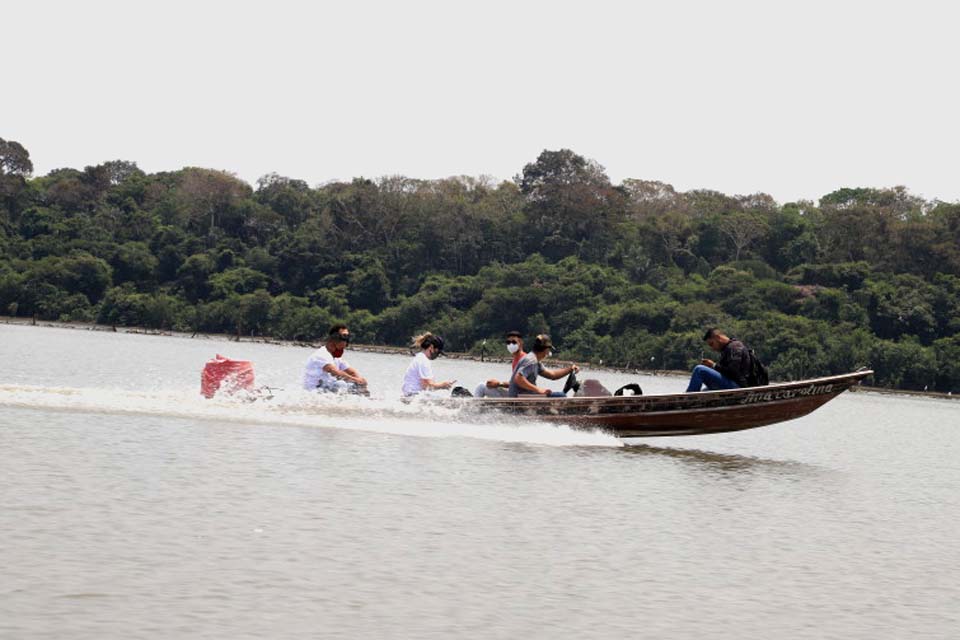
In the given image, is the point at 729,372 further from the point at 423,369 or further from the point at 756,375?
the point at 423,369

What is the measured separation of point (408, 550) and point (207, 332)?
353ft

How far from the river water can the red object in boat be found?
0.88 ft

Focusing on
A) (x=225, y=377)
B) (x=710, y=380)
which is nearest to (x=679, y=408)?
(x=710, y=380)

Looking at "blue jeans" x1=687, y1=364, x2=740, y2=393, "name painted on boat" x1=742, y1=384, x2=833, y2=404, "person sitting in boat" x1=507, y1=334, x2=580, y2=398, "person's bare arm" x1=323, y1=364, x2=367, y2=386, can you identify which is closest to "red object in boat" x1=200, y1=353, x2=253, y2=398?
"person's bare arm" x1=323, y1=364, x2=367, y2=386

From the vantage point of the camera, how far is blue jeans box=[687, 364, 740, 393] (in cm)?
2178

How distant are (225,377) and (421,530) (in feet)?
30.0

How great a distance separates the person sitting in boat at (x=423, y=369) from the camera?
69.7 ft

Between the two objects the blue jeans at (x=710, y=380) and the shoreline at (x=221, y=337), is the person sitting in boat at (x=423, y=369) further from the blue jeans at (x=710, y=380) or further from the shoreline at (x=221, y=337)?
the shoreline at (x=221, y=337)

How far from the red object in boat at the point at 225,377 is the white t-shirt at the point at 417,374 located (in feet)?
8.58

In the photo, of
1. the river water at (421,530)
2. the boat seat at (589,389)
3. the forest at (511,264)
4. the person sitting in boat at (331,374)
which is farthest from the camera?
the forest at (511,264)

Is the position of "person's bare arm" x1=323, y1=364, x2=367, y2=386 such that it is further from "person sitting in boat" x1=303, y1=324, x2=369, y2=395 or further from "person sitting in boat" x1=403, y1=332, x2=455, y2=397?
"person sitting in boat" x1=403, y1=332, x2=455, y2=397

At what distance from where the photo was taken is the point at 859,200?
374 ft

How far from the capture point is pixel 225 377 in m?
21.9

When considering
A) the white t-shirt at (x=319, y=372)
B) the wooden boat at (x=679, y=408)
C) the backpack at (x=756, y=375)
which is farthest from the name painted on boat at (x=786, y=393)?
the white t-shirt at (x=319, y=372)
